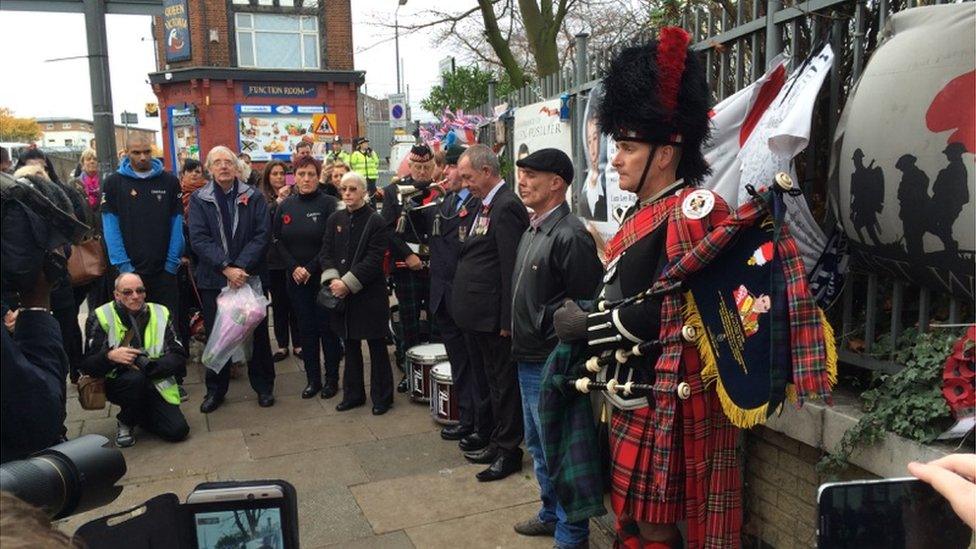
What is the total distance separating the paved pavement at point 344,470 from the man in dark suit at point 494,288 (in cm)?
30

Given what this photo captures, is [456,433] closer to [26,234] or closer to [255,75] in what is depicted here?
[26,234]

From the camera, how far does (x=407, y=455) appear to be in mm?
4781

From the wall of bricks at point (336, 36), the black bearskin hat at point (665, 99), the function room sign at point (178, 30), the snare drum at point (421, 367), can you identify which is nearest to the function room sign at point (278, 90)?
the wall of bricks at point (336, 36)

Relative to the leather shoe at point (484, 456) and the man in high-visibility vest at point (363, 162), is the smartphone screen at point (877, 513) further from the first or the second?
the man in high-visibility vest at point (363, 162)

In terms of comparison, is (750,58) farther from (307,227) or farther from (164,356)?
(164,356)

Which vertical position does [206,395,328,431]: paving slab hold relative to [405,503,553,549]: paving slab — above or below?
above

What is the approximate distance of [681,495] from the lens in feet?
7.90

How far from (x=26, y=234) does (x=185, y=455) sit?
350cm

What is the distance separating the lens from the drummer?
3377 mm

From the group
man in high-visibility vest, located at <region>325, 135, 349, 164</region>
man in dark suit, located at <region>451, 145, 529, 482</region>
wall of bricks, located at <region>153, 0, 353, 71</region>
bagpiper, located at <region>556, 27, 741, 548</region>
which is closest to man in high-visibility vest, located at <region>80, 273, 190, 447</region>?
man in dark suit, located at <region>451, 145, 529, 482</region>

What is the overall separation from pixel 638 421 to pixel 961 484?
1.29 meters

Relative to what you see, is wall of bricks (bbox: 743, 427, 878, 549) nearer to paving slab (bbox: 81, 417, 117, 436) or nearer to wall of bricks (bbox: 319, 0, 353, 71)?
paving slab (bbox: 81, 417, 117, 436)

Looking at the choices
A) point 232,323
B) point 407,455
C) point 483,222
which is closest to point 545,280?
point 483,222

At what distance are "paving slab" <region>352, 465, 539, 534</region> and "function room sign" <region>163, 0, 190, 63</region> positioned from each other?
26.0 m
